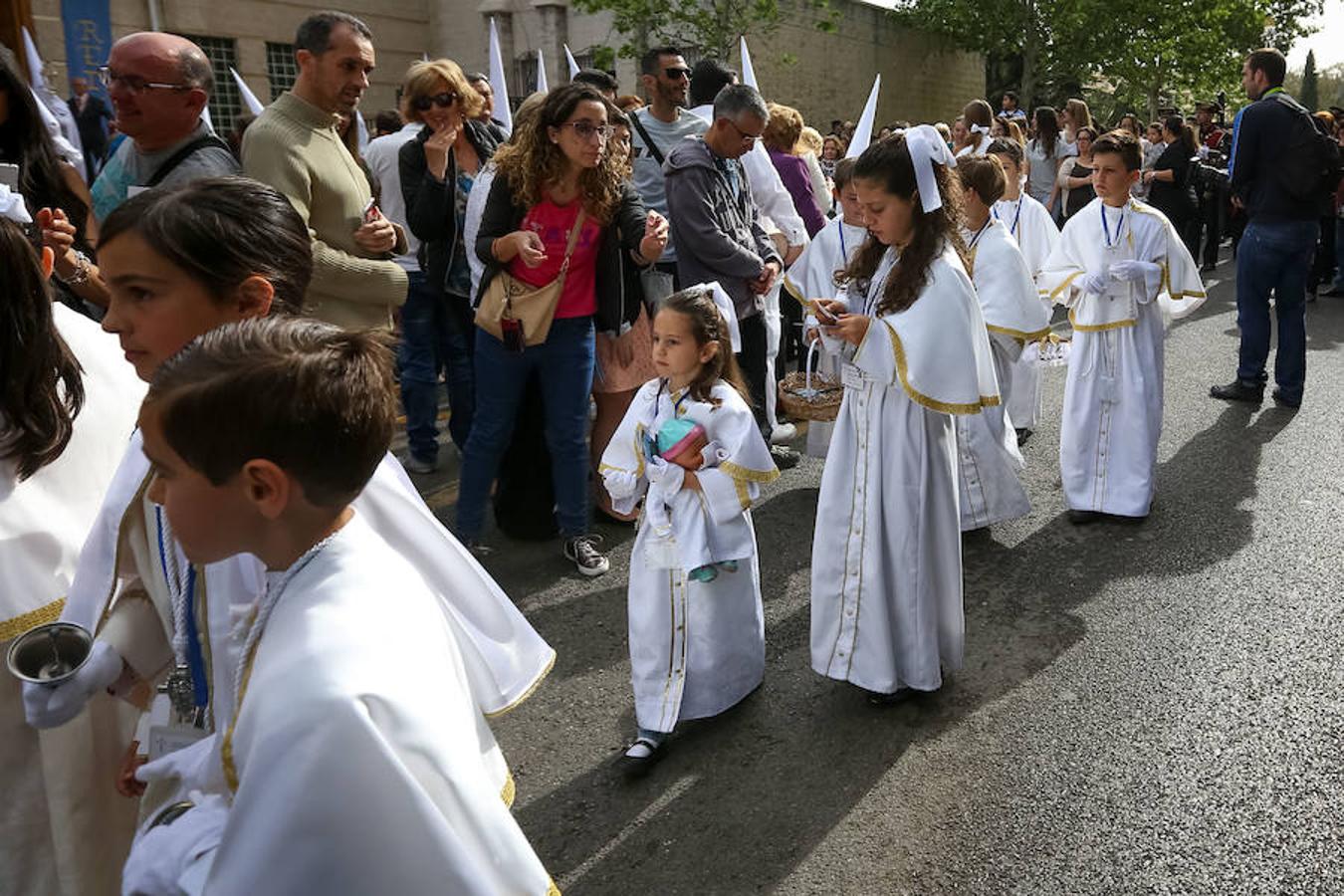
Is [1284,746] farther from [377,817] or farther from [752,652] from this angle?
[377,817]

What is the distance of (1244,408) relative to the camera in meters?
7.66

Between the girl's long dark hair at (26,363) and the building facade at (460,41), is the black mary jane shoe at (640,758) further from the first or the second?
the building facade at (460,41)

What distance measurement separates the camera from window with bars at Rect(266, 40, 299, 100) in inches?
851

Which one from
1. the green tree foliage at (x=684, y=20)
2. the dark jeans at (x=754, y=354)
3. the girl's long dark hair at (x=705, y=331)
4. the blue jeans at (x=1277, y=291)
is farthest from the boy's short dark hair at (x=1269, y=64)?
the green tree foliage at (x=684, y=20)

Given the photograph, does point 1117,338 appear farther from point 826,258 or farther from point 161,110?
point 161,110

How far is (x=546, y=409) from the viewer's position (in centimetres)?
495

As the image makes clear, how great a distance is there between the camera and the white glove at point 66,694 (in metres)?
1.71

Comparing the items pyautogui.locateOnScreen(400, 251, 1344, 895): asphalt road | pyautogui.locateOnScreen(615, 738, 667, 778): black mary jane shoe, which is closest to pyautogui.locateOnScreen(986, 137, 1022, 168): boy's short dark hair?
pyautogui.locateOnScreen(400, 251, 1344, 895): asphalt road

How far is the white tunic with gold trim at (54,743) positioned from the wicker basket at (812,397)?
2916 millimetres

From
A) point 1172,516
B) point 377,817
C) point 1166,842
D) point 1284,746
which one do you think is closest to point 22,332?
point 377,817

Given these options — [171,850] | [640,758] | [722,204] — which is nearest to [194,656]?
[171,850]

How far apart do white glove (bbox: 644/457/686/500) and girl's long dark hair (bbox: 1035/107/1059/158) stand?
1201 cm

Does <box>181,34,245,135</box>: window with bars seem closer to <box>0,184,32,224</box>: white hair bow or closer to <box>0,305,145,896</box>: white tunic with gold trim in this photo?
<box>0,184,32,224</box>: white hair bow

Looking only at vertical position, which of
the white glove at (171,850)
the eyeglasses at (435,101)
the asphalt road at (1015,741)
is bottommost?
the asphalt road at (1015,741)
